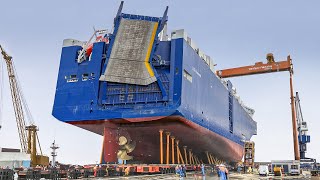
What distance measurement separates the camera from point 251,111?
90.3m

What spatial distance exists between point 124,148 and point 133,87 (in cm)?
704

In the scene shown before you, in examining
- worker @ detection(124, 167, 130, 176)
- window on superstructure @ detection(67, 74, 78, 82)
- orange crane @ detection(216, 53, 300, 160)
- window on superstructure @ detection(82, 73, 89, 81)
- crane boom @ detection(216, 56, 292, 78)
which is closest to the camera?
worker @ detection(124, 167, 130, 176)

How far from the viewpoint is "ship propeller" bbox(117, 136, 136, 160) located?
38.8 m

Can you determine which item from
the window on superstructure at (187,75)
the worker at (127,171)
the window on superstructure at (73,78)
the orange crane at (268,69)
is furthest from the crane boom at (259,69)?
the worker at (127,171)

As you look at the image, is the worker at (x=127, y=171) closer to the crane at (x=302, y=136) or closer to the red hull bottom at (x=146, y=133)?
the red hull bottom at (x=146, y=133)

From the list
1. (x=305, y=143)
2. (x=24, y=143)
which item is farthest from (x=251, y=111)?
(x=24, y=143)

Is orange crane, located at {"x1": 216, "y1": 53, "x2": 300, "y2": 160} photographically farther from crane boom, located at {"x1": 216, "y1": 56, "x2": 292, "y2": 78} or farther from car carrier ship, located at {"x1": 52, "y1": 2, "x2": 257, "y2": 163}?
car carrier ship, located at {"x1": 52, "y1": 2, "x2": 257, "y2": 163}

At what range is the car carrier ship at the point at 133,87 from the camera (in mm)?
36188

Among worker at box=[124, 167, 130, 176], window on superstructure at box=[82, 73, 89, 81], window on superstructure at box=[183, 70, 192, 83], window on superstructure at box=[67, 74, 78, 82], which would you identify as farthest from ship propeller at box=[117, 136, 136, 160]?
window on superstructure at box=[183, 70, 192, 83]

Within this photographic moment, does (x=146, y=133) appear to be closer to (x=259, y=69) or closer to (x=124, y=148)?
(x=124, y=148)

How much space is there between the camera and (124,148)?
39750 mm

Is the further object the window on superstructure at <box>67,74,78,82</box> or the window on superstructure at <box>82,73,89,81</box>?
the window on superstructure at <box>67,74,78,82</box>

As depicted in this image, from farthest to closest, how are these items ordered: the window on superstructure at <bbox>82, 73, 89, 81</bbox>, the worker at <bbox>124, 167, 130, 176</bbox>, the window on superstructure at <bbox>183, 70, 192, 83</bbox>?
the window on superstructure at <bbox>82, 73, 89, 81</bbox> → the window on superstructure at <bbox>183, 70, 192, 83</bbox> → the worker at <bbox>124, 167, 130, 176</bbox>

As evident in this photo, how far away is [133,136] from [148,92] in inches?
231
